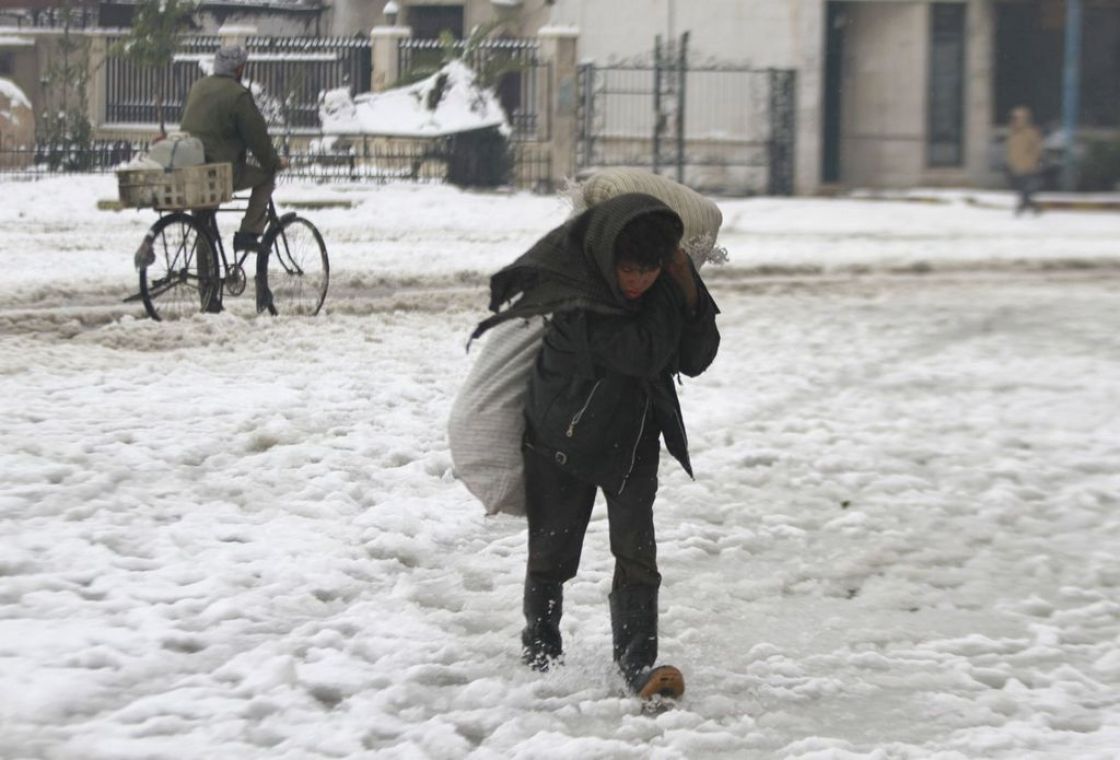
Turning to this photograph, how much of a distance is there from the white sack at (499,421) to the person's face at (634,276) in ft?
1.52

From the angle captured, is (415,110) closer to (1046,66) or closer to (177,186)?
(1046,66)

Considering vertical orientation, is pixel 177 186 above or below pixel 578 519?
above

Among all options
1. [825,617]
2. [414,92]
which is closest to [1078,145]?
[414,92]

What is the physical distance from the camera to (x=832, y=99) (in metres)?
32.4

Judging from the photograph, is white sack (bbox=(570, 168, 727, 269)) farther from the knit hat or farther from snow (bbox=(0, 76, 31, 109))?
snow (bbox=(0, 76, 31, 109))

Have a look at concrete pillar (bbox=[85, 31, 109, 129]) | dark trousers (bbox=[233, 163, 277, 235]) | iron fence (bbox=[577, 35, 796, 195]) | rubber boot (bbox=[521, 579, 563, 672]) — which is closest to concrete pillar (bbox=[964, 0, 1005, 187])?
iron fence (bbox=[577, 35, 796, 195])

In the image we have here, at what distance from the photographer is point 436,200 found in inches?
963

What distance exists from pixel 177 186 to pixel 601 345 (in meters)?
6.74

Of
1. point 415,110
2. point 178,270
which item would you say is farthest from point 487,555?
point 415,110

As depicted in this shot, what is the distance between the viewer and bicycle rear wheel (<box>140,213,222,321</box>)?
1095 centimetres

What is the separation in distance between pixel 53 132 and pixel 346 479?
21.9 meters

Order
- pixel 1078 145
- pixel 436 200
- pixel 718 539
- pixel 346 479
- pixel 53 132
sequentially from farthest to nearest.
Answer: pixel 1078 145
pixel 53 132
pixel 436 200
pixel 346 479
pixel 718 539

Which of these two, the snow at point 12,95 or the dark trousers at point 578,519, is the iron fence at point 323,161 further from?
the dark trousers at point 578,519

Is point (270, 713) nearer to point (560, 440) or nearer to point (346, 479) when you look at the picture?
point (560, 440)
